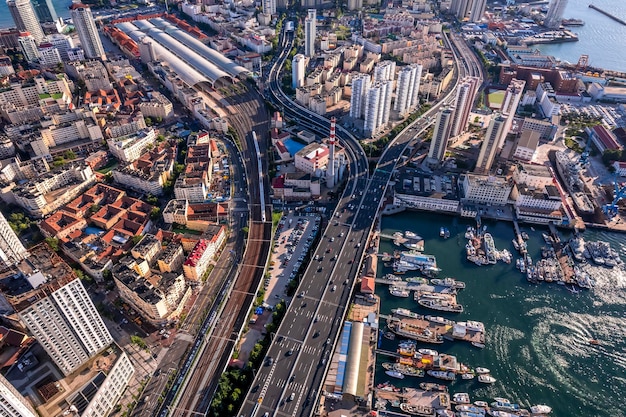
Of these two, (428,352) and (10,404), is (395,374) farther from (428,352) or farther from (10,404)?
(10,404)

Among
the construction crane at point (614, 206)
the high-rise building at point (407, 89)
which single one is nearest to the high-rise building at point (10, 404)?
the high-rise building at point (407, 89)

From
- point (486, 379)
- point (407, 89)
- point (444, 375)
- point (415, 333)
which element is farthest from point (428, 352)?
point (407, 89)

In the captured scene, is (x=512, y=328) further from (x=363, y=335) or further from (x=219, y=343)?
(x=219, y=343)

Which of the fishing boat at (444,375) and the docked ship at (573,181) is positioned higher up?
the docked ship at (573,181)

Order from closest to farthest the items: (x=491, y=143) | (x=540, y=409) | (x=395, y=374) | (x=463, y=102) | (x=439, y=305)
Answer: (x=540, y=409)
(x=395, y=374)
(x=439, y=305)
(x=491, y=143)
(x=463, y=102)

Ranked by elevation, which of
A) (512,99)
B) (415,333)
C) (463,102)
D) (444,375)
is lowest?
(444,375)

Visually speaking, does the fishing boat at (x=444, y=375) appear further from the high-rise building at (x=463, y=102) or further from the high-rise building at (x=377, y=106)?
the high-rise building at (x=377, y=106)
